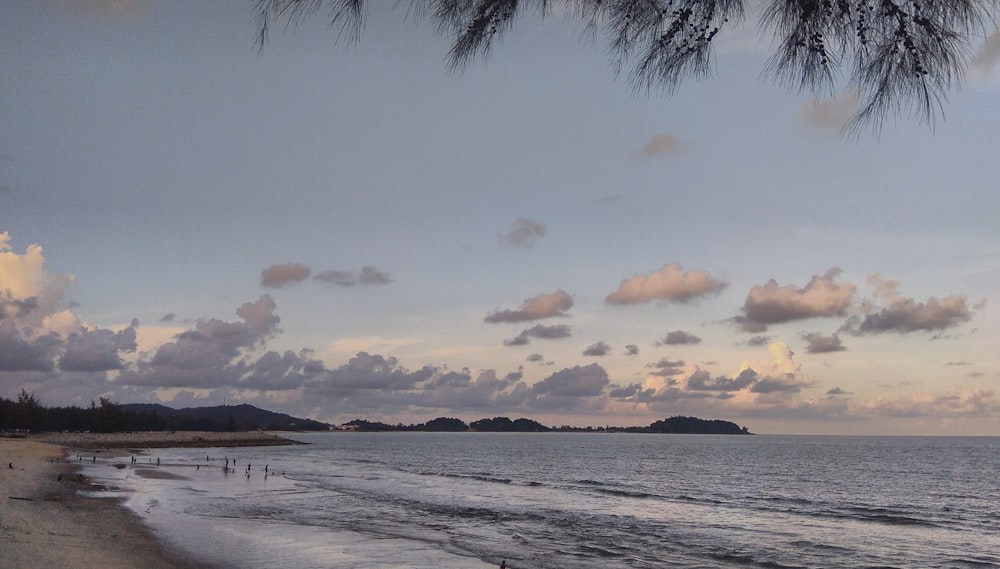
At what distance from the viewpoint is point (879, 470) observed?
280ft

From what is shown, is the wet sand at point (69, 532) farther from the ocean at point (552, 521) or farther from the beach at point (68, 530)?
the ocean at point (552, 521)

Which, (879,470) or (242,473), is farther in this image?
(879,470)

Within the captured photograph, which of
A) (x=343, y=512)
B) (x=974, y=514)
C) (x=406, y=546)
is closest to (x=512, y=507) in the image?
(x=343, y=512)

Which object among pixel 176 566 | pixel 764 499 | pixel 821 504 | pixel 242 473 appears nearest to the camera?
pixel 176 566

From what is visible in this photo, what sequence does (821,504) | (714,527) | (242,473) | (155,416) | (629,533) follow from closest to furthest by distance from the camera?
(629,533), (714,527), (821,504), (242,473), (155,416)

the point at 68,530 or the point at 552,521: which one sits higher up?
the point at 68,530

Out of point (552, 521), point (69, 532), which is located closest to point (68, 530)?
point (69, 532)

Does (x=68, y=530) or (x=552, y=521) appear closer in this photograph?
(x=68, y=530)

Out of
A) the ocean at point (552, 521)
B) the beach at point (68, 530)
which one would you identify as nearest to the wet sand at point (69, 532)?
the beach at point (68, 530)

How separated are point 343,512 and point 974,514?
125ft

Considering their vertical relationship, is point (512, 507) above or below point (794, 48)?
below

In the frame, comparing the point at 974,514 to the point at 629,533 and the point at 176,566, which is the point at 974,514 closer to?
the point at 629,533

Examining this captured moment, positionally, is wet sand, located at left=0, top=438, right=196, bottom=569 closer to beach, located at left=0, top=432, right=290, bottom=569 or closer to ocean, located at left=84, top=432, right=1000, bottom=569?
beach, located at left=0, top=432, right=290, bottom=569

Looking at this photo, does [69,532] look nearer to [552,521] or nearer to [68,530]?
[68,530]
